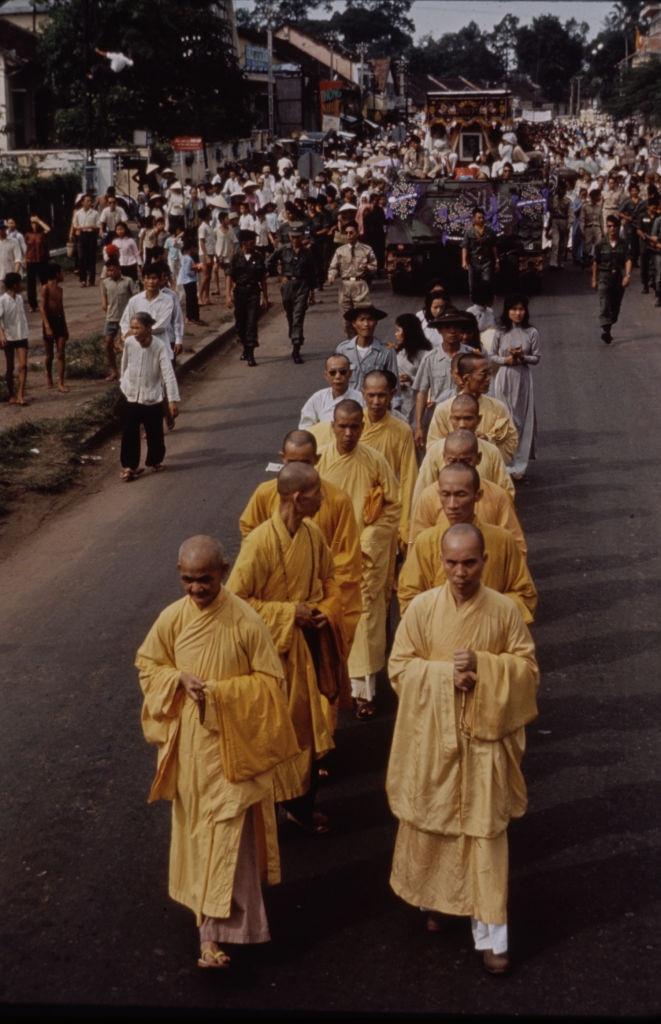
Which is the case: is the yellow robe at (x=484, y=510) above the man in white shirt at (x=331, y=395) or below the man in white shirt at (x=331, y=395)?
below

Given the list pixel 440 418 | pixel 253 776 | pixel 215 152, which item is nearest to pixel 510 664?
pixel 253 776

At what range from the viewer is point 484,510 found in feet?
23.4

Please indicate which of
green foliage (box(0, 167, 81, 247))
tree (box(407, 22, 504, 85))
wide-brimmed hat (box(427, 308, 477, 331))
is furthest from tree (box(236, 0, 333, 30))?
wide-brimmed hat (box(427, 308, 477, 331))

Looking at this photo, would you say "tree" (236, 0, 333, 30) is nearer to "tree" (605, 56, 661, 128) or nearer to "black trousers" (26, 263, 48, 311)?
"tree" (605, 56, 661, 128)

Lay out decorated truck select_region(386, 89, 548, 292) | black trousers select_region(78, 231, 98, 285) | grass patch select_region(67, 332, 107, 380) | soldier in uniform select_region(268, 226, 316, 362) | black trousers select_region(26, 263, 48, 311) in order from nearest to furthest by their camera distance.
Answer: grass patch select_region(67, 332, 107, 380) → soldier in uniform select_region(268, 226, 316, 362) → black trousers select_region(26, 263, 48, 311) → decorated truck select_region(386, 89, 548, 292) → black trousers select_region(78, 231, 98, 285)

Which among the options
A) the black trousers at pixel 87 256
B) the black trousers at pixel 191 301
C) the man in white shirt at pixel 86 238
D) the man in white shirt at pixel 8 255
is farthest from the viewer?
the black trousers at pixel 87 256

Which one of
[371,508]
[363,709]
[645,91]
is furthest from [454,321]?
[645,91]

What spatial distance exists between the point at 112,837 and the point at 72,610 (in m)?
3.51

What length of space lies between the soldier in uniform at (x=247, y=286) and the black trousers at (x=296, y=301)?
37 cm

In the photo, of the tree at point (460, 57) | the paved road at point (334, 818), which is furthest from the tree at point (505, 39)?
the paved road at point (334, 818)

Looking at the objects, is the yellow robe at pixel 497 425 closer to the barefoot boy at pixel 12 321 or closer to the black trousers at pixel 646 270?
the barefoot boy at pixel 12 321

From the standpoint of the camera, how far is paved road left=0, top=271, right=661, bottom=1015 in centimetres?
527

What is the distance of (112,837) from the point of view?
645 cm

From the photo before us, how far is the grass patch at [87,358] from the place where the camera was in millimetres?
18047
